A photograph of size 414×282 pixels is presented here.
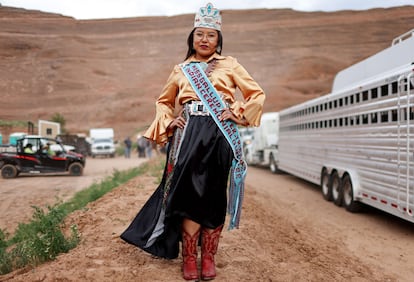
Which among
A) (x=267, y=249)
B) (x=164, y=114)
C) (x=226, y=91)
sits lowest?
(x=267, y=249)

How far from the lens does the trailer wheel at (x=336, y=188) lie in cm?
1018

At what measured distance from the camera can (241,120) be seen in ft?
11.5

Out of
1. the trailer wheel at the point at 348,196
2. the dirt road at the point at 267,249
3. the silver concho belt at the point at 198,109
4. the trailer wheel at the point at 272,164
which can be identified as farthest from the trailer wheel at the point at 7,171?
the trailer wheel at the point at 272,164

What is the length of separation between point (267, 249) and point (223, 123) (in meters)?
2.27

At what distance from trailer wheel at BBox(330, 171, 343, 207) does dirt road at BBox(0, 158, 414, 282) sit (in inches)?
24.4

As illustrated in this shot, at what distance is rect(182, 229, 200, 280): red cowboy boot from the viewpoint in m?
3.51

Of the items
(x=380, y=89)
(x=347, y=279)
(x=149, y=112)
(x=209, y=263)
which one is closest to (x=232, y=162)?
(x=209, y=263)

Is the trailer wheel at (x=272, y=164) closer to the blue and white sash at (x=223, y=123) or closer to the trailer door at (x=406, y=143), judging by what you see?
the trailer door at (x=406, y=143)

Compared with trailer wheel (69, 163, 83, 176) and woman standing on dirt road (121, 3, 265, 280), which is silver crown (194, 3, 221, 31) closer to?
woman standing on dirt road (121, 3, 265, 280)

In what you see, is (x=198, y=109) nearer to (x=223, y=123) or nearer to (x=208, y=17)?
(x=223, y=123)

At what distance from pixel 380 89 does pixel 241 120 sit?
5.45 metres

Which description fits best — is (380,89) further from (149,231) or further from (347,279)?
(149,231)

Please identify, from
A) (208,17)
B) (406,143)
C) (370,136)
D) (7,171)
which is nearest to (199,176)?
(208,17)

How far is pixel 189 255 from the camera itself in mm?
3535
